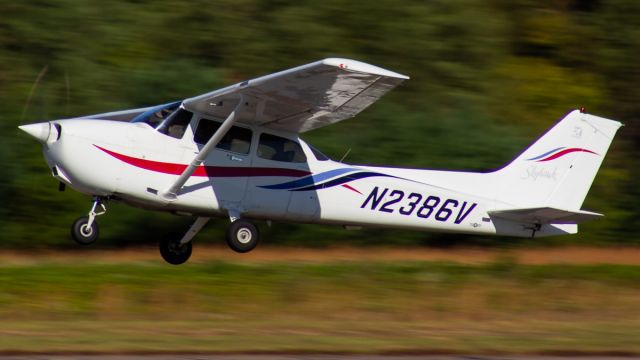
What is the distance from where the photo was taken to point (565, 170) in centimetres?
1582

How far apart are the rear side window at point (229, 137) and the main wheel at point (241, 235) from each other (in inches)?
39.7

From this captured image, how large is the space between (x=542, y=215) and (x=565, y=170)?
0.92m

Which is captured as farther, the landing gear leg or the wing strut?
the landing gear leg

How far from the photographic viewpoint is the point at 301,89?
13180 mm

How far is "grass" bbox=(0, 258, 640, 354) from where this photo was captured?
10609 mm

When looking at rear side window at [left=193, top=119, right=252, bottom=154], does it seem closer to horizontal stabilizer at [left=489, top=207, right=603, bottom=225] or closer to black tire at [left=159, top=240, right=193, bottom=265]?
black tire at [left=159, top=240, right=193, bottom=265]

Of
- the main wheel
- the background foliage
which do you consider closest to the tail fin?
the main wheel

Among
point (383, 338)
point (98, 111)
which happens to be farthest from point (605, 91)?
point (383, 338)

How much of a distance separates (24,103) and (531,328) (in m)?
11.4

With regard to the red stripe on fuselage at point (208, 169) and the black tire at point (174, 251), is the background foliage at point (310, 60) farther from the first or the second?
the red stripe on fuselage at point (208, 169)

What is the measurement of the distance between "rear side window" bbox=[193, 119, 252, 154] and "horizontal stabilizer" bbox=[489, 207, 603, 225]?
3.80 m

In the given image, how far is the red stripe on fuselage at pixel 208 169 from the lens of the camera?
44.5 feet

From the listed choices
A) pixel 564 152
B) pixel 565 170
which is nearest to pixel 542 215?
pixel 565 170

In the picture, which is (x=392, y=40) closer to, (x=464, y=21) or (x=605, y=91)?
(x=464, y=21)
